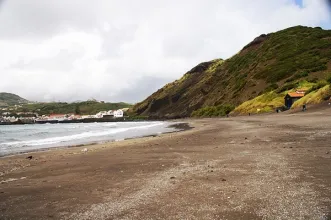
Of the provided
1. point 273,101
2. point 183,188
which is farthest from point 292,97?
point 183,188

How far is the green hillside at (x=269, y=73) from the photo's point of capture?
203 feet

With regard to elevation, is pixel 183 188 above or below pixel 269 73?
below

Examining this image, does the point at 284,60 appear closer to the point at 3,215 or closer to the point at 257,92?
the point at 257,92

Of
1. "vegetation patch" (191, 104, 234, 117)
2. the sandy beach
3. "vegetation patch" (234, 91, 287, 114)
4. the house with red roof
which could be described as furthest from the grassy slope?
the sandy beach

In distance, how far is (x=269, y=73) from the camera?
245 ft

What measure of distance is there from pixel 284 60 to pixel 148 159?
248 ft

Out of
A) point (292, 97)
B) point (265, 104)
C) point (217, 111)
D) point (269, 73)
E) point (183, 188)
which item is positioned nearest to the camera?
point (183, 188)

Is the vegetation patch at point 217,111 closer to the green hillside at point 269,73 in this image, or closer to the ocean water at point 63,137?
the green hillside at point 269,73

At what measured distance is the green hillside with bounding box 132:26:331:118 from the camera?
62.0 meters

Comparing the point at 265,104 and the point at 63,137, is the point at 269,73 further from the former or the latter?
the point at 63,137

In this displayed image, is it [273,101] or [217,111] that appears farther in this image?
[217,111]

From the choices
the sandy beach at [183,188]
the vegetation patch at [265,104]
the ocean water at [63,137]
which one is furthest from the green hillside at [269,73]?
the sandy beach at [183,188]

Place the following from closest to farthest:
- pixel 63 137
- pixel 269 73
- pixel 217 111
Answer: pixel 63 137
pixel 269 73
pixel 217 111

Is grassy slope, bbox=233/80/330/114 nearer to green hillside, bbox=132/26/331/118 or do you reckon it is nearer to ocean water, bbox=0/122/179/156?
green hillside, bbox=132/26/331/118
